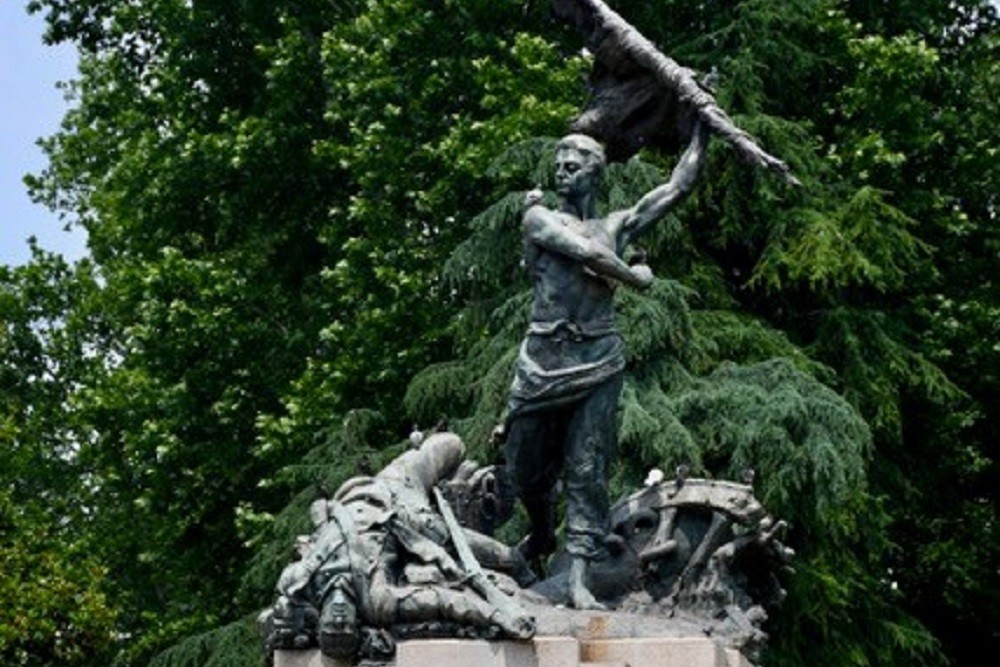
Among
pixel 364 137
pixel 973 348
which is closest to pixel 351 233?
pixel 364 137

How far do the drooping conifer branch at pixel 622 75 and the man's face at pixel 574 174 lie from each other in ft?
2.68

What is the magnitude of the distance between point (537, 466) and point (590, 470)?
1.17 feet

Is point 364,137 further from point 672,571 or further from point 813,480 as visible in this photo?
point 672,571

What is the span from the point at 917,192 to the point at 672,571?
43.7ft

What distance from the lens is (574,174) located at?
11977 millimetres

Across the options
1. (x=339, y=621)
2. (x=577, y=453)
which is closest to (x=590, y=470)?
(x=577, y=453)

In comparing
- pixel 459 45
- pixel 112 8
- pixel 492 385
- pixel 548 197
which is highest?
pixel 112 8

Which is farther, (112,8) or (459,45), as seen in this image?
(112,8)

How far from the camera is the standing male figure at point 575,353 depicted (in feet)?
38.5

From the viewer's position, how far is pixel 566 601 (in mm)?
11547

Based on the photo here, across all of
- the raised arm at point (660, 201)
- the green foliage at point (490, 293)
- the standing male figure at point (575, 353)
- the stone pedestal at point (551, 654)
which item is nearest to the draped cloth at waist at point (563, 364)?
the standing male figure at point (575, 353)

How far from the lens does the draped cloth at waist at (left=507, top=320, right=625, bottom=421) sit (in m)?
11.7

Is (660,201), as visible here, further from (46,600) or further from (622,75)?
(46,600)

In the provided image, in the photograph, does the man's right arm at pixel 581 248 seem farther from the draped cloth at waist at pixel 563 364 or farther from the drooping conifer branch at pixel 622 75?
the drooping conifer branch at pixel 622 75
